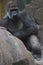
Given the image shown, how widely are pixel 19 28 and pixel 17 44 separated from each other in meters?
2.40

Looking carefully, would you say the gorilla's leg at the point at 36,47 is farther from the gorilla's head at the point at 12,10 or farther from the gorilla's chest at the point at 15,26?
the gorilla's head at the point at 12,10

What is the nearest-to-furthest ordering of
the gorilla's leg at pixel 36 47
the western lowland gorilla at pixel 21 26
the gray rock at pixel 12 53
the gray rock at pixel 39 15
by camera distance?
the gray rock at pixel 12 53
the gorilla's leg at pixel 36 47
the western lowland gorilla at pixel 21 26
the gray rock at pixel 39 15

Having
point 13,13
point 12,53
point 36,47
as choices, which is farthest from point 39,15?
point 12,53

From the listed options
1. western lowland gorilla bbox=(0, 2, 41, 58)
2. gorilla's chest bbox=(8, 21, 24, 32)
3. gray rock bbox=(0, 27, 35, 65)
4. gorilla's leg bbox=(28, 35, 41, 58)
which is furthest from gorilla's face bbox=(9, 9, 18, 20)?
gray rock bbox=(0, 27, 35, 65)

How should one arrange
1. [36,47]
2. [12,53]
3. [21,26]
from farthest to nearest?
[21,26], [36,47], [12,53]

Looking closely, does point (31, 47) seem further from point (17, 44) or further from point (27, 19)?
point (17, 44)

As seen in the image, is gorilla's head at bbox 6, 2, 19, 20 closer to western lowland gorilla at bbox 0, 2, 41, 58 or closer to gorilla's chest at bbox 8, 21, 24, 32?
western lowland gorilla at bbox 0, 2, 41, 58

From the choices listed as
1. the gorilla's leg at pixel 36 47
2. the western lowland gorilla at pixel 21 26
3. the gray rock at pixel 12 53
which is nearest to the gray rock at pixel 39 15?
the western lowland gorilla at pixel 21 26

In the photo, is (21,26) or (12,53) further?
(21,26)

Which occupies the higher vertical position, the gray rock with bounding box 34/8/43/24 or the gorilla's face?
the gorilla's face

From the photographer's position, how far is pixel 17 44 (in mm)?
2295

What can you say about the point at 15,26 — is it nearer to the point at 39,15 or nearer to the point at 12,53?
the point at 12,53

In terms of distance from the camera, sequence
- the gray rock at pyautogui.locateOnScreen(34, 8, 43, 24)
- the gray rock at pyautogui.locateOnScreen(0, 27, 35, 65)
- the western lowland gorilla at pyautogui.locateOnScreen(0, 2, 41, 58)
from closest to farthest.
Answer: the gray rock at pyautogui.locateOnScreen(0, 27, 35, 65), the western lowland gorilla at pyautogui.locateOnScreen(0, 2, 41, 58), the gray rock at pyautogui.locateOnScreen(34, 8, 43, 24)

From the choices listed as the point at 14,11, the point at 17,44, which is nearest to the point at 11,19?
the point at 14,11
